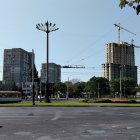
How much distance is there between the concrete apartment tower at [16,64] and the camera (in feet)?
511

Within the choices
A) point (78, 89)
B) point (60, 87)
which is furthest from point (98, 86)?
point (78, 89)

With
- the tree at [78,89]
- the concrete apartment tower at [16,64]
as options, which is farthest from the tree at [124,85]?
the concrete apartment tower at [16,64]

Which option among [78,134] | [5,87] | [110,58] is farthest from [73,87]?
[78,134]

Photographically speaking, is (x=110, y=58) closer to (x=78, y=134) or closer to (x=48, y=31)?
(x=48, y=31)

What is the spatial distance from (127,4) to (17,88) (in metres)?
158

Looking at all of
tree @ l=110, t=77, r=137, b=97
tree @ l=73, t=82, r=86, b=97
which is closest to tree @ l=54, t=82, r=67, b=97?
tree @ l=73, t=82, r=86, b=97

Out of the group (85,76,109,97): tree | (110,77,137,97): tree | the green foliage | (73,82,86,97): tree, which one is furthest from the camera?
(73,82,86,97): tree

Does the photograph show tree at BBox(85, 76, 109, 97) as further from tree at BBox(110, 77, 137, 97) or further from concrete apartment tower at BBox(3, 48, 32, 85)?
concrete apartment tower at BBox(3, 48, 32, 85)

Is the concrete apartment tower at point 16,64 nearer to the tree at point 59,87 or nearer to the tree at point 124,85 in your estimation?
the tree at point 59,87

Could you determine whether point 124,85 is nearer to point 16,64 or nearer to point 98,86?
point 98,86

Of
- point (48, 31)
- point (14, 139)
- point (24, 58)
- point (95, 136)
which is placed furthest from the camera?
point (24, 58)

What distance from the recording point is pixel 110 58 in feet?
361

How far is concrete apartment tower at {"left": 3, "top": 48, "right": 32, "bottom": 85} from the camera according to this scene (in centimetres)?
15562

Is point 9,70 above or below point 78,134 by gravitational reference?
above
